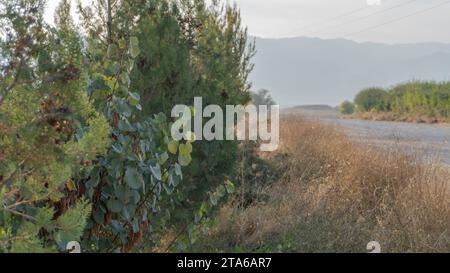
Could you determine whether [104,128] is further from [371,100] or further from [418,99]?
[371,100]

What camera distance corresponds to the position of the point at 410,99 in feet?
113

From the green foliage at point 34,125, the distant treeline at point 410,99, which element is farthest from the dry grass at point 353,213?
the distant treeline at point 410,99

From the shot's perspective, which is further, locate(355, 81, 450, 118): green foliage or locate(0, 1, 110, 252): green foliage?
locate(355, 81, 450, 118): green foliage

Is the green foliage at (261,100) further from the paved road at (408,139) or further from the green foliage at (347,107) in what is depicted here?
the green foliage at (347,107)

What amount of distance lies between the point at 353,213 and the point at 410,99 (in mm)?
30306

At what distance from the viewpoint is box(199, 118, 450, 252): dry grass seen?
4.97 m

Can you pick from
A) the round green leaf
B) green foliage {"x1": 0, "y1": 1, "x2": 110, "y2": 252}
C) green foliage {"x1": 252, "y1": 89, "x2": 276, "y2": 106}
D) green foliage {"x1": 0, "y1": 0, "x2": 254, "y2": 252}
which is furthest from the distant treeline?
green foliage {"x1": 0, "y1": 1, "x2": 110, "y2": 252}

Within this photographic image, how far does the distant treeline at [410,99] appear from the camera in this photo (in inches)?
1240

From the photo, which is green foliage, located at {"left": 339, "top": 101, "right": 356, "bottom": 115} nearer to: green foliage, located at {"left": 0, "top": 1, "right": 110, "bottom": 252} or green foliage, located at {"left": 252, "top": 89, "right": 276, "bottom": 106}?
green foliage, located at {"left": 252, "top": 89, "right": 276, "bottom": 106}

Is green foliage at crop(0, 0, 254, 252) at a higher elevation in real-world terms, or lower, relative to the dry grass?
higher

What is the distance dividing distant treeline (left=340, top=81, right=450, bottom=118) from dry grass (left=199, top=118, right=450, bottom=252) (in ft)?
83.0

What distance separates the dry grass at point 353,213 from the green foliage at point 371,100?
109 feet
